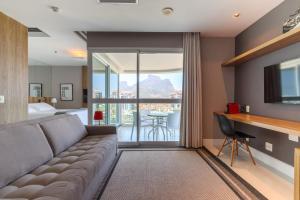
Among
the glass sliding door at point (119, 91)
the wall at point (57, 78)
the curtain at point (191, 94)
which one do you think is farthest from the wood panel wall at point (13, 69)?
the wall at point (57, 78)

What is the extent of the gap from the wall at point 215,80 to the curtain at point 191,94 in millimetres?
220

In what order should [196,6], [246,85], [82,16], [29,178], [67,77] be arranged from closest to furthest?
[29,178], [196,6], [82,16], [246,85], [67,77]

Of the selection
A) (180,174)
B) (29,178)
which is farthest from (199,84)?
(29,178)

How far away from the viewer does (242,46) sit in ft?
13.1

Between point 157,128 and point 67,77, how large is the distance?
5234 mm

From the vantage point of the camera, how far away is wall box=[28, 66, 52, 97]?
7855 mm

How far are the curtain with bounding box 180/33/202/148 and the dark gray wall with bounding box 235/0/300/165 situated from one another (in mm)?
895

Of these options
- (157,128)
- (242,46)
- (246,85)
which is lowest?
(157,128)

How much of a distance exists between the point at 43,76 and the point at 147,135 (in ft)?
19.4

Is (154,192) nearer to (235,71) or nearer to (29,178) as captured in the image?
(29,178)

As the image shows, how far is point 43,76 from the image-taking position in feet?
Result: 25.9

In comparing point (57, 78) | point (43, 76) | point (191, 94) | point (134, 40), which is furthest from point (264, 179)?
point (43, 76)

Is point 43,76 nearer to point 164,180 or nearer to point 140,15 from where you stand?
point 140,15

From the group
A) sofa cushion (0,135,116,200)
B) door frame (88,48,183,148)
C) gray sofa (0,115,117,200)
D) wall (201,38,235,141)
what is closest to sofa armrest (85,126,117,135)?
gray sofa (0,115,117,200)
